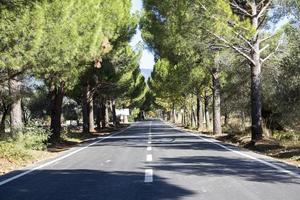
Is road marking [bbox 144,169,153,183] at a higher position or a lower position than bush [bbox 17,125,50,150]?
lower

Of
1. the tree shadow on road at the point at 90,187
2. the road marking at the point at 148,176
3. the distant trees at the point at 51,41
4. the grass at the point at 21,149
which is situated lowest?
the tree shadow on road at the point at 90,187

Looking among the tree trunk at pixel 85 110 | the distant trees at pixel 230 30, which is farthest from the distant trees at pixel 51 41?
the tree trunk at pixel 85 110

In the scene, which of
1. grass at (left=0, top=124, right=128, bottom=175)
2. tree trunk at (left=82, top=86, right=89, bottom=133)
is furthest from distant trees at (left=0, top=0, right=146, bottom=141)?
tree trunk at (left=82, top=86, right=89, bottom=133)

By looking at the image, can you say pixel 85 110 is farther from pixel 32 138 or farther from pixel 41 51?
pixel 41 51

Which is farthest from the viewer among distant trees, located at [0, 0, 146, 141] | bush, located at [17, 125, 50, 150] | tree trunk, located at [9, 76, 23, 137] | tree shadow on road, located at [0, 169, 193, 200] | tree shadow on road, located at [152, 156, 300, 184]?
tree trunk, located at [9, 76, 23, 137]

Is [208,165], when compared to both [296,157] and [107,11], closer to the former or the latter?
[296,157]

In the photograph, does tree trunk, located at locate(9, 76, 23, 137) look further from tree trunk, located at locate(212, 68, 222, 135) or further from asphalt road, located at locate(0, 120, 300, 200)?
tree trunk, located at locate(212, 68, 222, 135)

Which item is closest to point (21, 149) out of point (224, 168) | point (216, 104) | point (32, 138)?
point (32, 138)

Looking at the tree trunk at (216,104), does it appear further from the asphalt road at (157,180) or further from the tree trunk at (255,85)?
the asphalt road at (157,180)

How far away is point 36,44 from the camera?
15547mm

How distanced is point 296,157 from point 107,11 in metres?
18.9

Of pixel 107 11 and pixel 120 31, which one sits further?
pixel 120 31

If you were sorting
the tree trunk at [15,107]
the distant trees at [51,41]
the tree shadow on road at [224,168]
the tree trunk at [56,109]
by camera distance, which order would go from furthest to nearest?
the tree trunk at [56,109]
the tree trunk at [15,107]
the distant trees at [51,41]
the tree shadow on road at [224,168]

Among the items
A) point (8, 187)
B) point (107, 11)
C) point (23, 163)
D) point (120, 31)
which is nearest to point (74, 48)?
point (23, 163)
